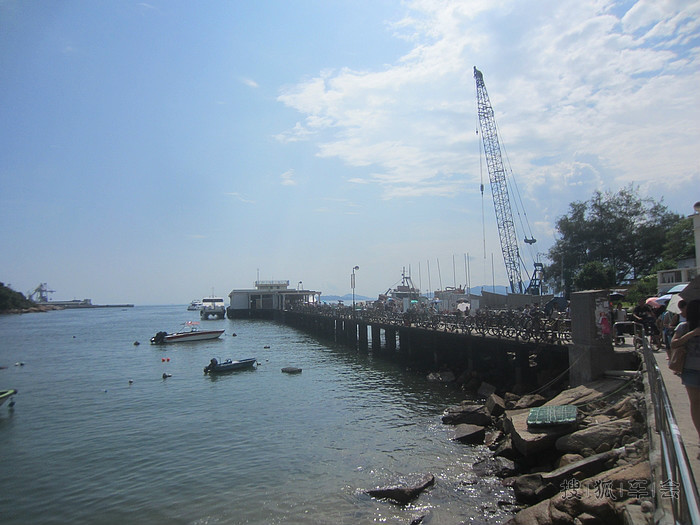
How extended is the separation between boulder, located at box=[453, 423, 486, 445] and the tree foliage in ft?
165

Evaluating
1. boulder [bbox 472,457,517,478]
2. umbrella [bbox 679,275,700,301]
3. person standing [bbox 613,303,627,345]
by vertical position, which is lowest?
boulder [bbox 472,457,517,478]

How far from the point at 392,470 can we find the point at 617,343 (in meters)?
11.0

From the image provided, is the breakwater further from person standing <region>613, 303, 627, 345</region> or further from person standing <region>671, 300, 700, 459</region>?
person standing <region>671, 300, 700, 459</region>

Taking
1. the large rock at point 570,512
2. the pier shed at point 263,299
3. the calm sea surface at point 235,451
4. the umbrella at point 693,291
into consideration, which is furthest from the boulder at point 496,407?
the pier shed at point 263,299

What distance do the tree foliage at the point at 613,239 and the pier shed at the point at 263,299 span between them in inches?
1988

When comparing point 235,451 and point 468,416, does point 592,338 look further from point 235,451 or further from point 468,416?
point 235,451

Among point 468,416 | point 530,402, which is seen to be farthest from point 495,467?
point 530,402

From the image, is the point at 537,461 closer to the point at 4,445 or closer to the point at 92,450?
the point at 92,450

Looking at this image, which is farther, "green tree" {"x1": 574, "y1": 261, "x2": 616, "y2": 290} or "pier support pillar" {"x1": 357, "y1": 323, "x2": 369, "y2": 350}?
"green tree" {"x1": 574, "y1": 261, "x2": 616, "y2": 290}

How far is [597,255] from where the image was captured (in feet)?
219

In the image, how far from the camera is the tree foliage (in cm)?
6272

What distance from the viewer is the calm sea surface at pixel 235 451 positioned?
11.8m

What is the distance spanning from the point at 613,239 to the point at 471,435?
198 feet

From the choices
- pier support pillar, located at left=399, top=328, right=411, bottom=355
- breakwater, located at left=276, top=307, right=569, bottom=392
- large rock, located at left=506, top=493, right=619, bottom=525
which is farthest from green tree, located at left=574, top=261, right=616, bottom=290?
large rock, located at left=506, top=493, right=619, bottom=525
